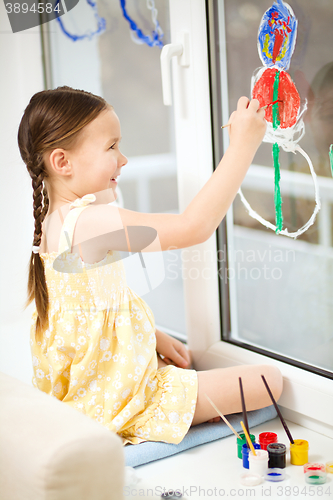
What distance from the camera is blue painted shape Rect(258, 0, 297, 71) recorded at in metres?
0.86

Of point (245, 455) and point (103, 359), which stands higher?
point (103, 359)

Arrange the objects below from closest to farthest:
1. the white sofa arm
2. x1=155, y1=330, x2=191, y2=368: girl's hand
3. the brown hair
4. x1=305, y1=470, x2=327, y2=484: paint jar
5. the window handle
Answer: the white sofa arm, x1=305, y1=470, x2=327, y2=484: paint jar, the brown hair, the window handle, x1=155, y1=330, x2=191, y2=368: girl's hand

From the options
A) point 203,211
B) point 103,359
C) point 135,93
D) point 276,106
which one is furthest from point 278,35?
point 103,359

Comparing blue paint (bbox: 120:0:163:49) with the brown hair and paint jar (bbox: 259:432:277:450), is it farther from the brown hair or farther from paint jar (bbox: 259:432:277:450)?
paint jar (bbox: 259:432:277:450)

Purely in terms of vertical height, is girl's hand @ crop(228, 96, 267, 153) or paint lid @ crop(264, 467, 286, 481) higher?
girl's hand @ crop(228, 96, 267, 153)

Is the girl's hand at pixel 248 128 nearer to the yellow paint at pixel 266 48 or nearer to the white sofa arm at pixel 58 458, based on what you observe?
the yellow paint at pixel 266 48

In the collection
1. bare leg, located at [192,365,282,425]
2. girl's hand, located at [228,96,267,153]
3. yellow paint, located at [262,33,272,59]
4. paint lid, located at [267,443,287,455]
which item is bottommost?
paint lid, located at [267,443,287,455]

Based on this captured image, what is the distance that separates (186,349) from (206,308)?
4.5 inches

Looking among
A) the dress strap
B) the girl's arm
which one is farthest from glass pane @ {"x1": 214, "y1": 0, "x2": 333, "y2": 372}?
the dress strap

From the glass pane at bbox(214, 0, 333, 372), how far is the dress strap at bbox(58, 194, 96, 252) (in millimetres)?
332

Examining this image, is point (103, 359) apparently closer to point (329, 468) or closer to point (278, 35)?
point (329, 468)

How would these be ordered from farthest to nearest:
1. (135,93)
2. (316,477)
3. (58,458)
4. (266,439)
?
1. (135,93)
2. (266,439)
3. (316,477)
4. (58,458)

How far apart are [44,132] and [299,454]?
2.32ft

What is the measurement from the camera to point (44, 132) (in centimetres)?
89
